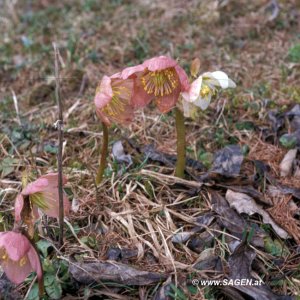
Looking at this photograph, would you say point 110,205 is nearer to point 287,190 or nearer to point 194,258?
point 194,258

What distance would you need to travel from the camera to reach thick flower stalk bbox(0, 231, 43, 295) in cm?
151

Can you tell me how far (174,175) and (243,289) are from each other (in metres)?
0.62

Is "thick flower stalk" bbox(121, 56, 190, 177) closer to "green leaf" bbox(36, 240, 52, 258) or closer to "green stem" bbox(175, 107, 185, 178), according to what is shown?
"green stem" bbox(175, 107, 185, 178)

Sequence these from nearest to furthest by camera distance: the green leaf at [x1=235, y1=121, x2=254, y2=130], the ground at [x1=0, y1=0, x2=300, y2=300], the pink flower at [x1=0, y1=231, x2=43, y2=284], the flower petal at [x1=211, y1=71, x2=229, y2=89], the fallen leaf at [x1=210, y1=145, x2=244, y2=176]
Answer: the pink flower at [x1=0, y1=231, x2=43, y2=284], the ground at [x1=0, y1=0, x2=300, y2=300], the flower petal at [x1=211, y1=71, x2=229, y2=89], the fallen leaf at [x1=210, y1=145, x2=244, y2=176], the green leaf at [x1=235, y1=121, x2=254, y2=130]

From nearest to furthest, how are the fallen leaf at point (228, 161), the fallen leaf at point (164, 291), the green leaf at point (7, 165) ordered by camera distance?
the fallen leaf at point (164, 291)
the fallen leaf at point (228, 161)
the green leaf at point (7, 165)

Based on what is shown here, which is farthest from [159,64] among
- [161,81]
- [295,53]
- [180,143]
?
[295,53]

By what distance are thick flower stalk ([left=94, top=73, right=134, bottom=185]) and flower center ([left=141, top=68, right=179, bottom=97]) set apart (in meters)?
0.07

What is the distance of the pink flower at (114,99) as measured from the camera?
180 centimetres

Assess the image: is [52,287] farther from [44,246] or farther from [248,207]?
[248,207]

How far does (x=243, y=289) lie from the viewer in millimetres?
1651

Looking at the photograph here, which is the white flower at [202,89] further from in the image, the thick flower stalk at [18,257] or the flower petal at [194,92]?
the thick flower stalk at [18,257]

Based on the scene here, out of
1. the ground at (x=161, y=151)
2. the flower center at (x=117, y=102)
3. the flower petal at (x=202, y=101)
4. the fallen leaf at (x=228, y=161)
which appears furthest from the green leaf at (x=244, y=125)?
the flower center at (x=117, y=102)

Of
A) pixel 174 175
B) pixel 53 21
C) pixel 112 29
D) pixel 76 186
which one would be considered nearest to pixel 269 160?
pixel 174 175

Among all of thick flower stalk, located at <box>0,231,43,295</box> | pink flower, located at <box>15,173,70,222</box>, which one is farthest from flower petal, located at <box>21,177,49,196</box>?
thick flower stalk, located at <box>0,231,43,295</box>
